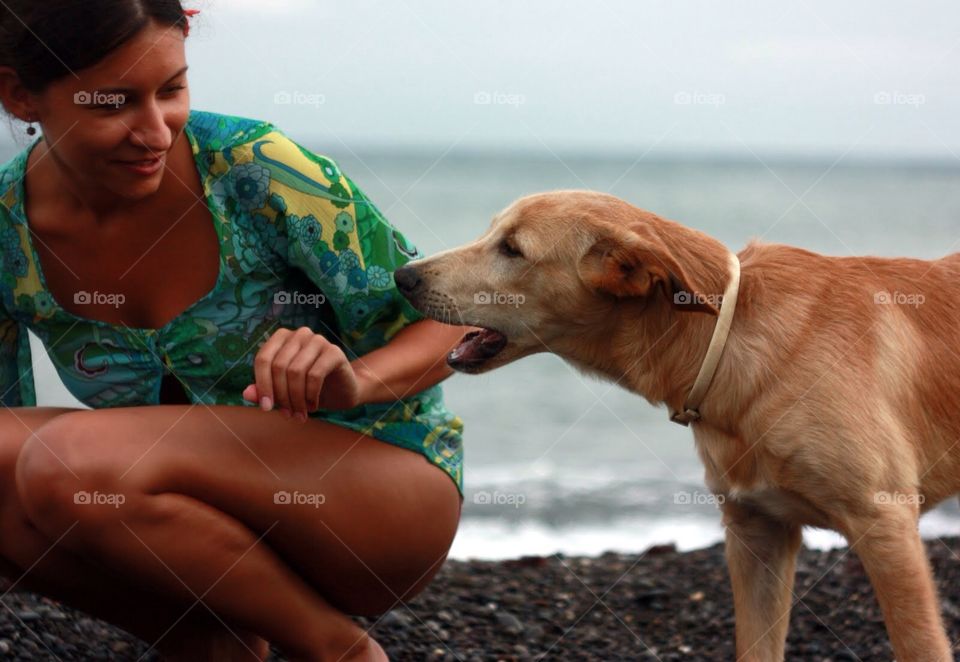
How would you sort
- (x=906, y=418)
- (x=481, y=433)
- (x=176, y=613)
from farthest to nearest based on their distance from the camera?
1. (x=481, y=433)
2. (x=906, y=418)
3. (x=176, y=613)

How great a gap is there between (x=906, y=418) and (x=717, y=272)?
696 mm

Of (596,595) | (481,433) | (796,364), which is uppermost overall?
(796,364)

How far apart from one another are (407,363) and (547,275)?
0.68 metres

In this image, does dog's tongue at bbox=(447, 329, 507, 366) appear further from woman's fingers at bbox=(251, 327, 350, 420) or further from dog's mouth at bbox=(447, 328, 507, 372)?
woman's fingers at bbox=(251, 327, 350, 420)

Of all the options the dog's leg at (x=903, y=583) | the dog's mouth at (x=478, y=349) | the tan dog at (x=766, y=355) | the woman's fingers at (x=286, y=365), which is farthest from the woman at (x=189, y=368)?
the dog's leg at (x=903, y=583)

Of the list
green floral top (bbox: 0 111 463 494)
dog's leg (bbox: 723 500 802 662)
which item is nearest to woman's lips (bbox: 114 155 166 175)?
green floral top (bbox: 0 111 463 494)

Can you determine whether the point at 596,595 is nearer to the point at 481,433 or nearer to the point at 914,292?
the point at 914,292

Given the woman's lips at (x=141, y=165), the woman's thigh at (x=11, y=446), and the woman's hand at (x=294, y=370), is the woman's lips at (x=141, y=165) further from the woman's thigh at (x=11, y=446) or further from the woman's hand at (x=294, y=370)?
the woman's thigh at (x=11, y=446)

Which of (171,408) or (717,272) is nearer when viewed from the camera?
(171,408)

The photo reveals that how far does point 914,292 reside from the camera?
3377 mm

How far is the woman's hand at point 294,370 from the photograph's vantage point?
237cm

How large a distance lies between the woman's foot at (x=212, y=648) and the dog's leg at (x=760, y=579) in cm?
141

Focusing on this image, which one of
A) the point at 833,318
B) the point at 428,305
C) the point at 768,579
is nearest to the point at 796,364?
the point at 833,318

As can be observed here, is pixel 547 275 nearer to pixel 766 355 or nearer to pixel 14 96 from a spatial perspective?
pixel 766 355
